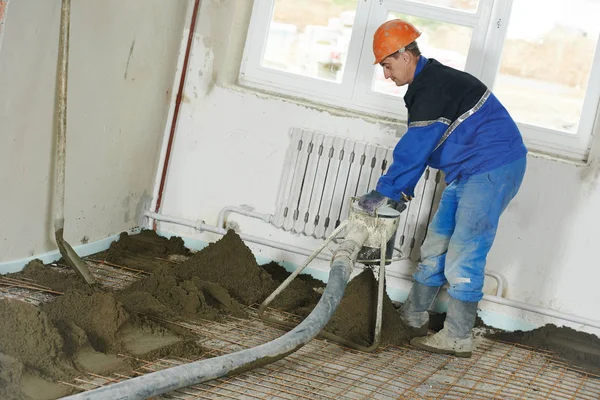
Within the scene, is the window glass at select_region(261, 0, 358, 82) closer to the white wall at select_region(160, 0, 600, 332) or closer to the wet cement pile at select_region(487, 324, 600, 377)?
the white wall at select_region(160, 0, 600, 332)

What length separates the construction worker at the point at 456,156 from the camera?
3232 millimetres

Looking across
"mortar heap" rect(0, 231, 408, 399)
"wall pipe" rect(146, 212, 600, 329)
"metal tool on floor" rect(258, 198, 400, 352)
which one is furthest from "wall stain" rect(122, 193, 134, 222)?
"metal tool on floor" rect(258, 198, 400, 352)

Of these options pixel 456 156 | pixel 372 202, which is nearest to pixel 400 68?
pixel 456 156

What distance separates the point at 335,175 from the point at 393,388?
1570 mm

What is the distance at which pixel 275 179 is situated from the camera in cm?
441

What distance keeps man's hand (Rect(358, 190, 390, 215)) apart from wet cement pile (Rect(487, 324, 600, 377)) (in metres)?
1.24

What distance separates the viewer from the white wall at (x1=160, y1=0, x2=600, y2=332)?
13.2ft

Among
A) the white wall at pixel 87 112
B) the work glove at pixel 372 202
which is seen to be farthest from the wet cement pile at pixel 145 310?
the work glove at pixel 372 202

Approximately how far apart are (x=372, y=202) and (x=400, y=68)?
631 mm

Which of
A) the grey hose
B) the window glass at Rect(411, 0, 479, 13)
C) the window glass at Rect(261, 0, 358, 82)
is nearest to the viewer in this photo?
the grey hose

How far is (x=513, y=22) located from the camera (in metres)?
4.21

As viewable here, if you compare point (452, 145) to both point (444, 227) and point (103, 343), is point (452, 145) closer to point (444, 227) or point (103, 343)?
point (444, 227)

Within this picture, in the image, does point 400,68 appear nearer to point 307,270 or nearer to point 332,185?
point 332,185

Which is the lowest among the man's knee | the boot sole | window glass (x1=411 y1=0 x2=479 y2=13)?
the boot sole
